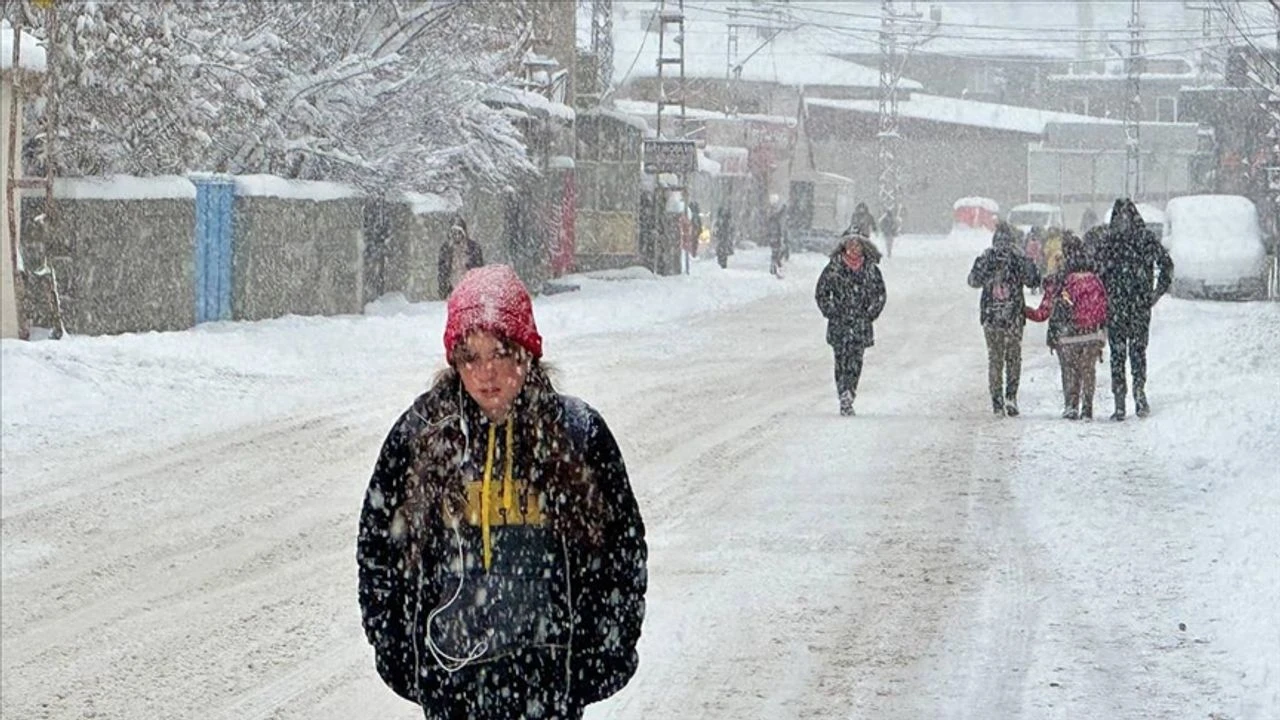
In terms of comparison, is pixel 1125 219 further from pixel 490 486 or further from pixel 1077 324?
pixel 490 486

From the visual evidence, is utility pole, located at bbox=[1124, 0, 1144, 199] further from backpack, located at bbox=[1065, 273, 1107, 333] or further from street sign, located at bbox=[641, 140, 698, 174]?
backpack, located at bbox=[1065, 273, 1107, 333]

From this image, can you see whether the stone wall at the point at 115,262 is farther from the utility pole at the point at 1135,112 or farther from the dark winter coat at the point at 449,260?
the utility pole at the point at 1135,112

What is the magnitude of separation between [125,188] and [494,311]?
19216 millimetres

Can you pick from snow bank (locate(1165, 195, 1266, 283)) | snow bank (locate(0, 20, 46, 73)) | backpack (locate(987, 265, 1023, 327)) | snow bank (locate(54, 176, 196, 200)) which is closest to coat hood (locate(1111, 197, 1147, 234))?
backpack (locate(987, 265, 1023, 327))

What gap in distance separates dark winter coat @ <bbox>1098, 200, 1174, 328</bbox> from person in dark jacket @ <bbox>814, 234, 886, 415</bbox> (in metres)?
1.91

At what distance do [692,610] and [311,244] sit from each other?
61.2 ft

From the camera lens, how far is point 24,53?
1953 cm

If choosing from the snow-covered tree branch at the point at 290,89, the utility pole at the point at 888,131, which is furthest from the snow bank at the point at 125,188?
the utility pole at the point at 888,131

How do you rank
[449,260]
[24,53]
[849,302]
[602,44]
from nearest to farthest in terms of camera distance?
[849,302] → [24,53] → [449,260] → [602,44]

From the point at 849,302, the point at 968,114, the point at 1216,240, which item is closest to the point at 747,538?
the point at 849,302

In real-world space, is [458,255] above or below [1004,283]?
above

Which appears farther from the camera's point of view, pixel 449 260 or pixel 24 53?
pixel 449 260

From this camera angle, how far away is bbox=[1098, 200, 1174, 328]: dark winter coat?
15789 millimetres

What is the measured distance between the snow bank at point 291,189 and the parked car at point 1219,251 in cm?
1762
